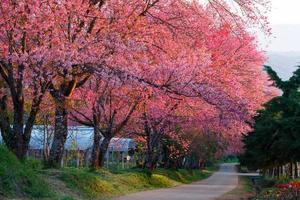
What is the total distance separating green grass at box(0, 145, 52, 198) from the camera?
43.9 ft

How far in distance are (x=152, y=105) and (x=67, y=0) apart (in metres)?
15.4

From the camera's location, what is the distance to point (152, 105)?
30.4m

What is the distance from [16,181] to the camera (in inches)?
551

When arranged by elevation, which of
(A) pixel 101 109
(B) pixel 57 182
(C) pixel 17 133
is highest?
(A) pixel 101 109

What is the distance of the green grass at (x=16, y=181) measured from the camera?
43.9 feet

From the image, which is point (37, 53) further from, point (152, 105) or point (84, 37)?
point (152, 105)

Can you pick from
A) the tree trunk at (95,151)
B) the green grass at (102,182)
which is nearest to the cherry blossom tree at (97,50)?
the green grass at (102,182)

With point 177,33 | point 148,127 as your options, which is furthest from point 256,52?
point 177,33

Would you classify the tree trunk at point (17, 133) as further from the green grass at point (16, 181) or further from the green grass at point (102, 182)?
the green grass at point (102, 182)

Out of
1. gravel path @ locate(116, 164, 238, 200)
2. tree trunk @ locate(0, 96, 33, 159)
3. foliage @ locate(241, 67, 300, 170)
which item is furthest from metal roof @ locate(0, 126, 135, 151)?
tree trunk @ locate(0, 96, 33, 159)

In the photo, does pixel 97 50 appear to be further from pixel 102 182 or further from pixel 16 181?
pixel 102 182

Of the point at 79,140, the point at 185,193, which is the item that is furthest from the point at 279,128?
the point at 79,140

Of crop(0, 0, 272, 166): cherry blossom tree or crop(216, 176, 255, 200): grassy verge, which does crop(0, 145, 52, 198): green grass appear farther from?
crop(216, 176, 255, 200): grassy verge

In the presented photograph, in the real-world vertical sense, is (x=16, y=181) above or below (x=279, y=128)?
below
